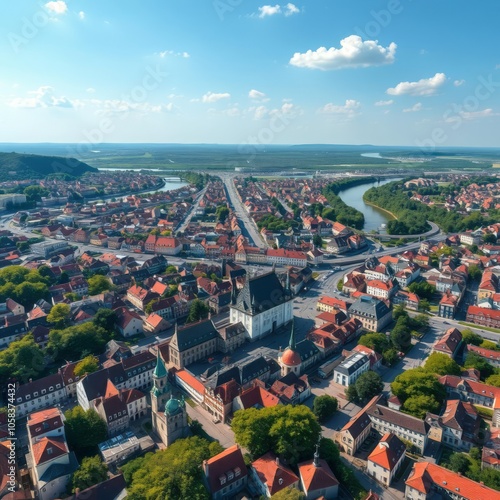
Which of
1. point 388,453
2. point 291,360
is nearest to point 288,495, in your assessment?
point 388,453

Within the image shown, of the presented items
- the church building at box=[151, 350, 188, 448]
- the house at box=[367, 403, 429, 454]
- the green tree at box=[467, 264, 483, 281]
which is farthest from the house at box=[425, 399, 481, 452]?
the green tree at box=[467, 264, 483, 281]

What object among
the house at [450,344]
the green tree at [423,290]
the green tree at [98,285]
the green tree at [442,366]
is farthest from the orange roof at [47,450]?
the green tree at [423,290]

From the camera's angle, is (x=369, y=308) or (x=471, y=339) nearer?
(x=471, y=339)

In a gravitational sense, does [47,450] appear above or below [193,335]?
above

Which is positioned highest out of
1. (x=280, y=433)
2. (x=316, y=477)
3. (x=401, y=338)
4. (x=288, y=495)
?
(x=280, y=433)

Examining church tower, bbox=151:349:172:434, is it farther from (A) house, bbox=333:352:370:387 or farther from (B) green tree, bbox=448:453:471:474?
(B) green tree, bbox=448:453:471:474

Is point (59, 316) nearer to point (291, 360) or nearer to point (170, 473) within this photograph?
point (291, 360)

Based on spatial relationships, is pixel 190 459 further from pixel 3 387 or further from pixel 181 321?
pixel 181 321
